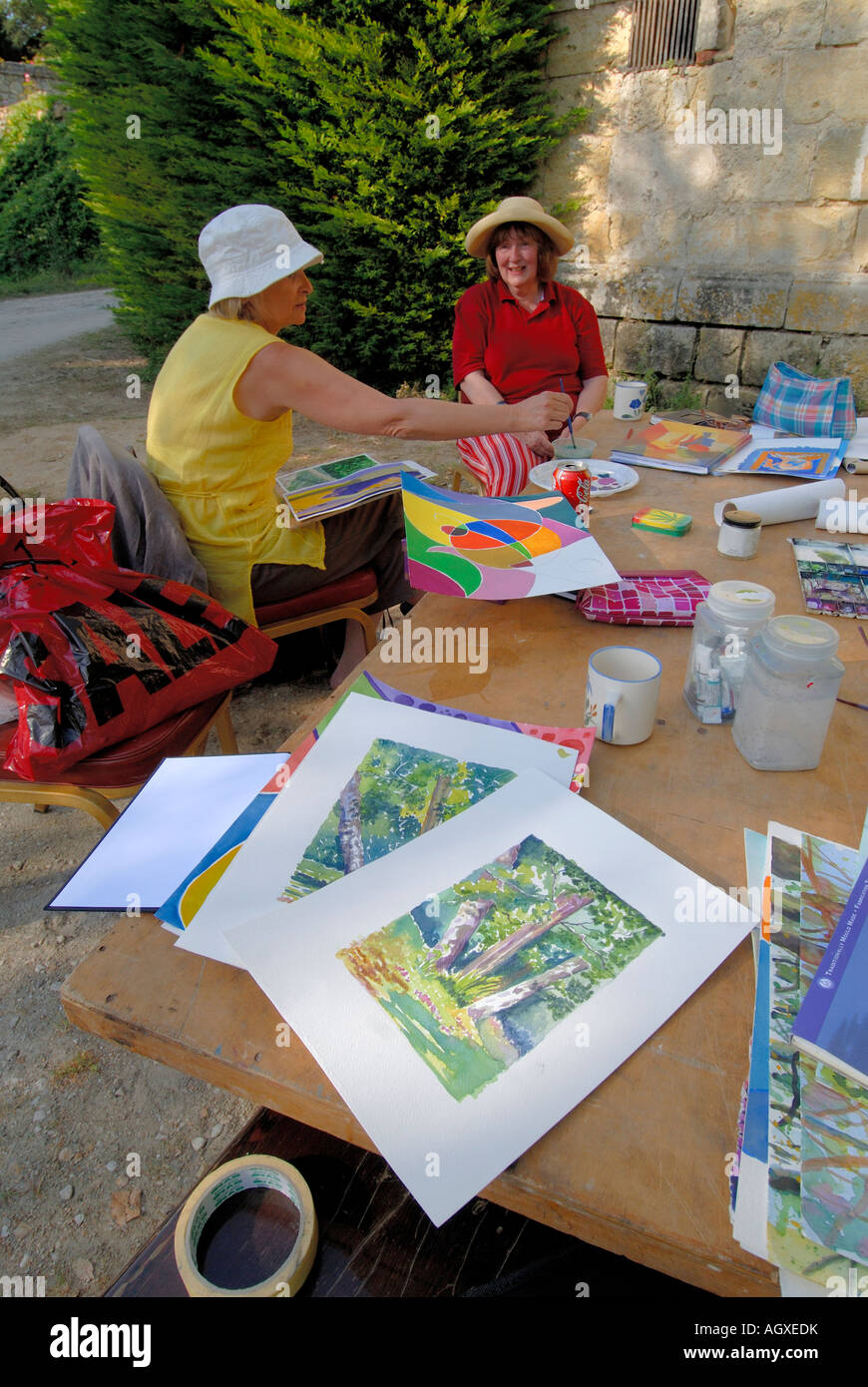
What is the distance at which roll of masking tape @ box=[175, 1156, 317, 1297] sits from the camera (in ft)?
2.46

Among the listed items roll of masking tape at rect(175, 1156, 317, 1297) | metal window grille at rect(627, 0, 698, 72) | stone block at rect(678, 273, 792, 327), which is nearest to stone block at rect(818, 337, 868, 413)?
stone block at rect(678, 273, 792, 327)

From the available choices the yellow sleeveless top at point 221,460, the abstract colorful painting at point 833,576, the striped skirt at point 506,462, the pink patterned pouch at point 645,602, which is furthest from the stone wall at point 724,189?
the pink patterned pouch at point 645,602

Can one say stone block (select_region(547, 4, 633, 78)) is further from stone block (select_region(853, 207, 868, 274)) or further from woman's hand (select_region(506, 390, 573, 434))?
woman's hand (select_region(506, 390, 573, 434))

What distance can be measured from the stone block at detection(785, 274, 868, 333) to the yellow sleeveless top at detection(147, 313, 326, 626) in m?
3.35

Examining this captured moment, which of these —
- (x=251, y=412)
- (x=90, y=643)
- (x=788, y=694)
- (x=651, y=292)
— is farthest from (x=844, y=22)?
(x=90, y=643)

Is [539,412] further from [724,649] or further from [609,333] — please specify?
[609,333]

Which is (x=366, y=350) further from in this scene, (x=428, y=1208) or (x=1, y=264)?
(x=1, y=264)

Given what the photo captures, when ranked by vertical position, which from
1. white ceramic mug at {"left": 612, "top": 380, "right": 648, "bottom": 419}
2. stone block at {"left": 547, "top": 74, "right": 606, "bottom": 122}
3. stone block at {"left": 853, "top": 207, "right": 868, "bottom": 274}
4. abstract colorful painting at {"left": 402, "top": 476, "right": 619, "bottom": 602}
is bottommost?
abstract colorful painting at {"left": 402, "top": 476, "right": 619, "bottom": 602}

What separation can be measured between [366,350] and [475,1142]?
590 cm

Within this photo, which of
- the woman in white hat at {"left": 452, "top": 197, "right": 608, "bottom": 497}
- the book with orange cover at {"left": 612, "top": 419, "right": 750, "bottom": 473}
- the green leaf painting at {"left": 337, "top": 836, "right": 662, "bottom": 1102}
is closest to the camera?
the green leaf painting at {"left": 337, "top": 836, "right": 662, "bottom": 1102}

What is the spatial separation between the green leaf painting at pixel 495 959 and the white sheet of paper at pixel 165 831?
0.91 feet
